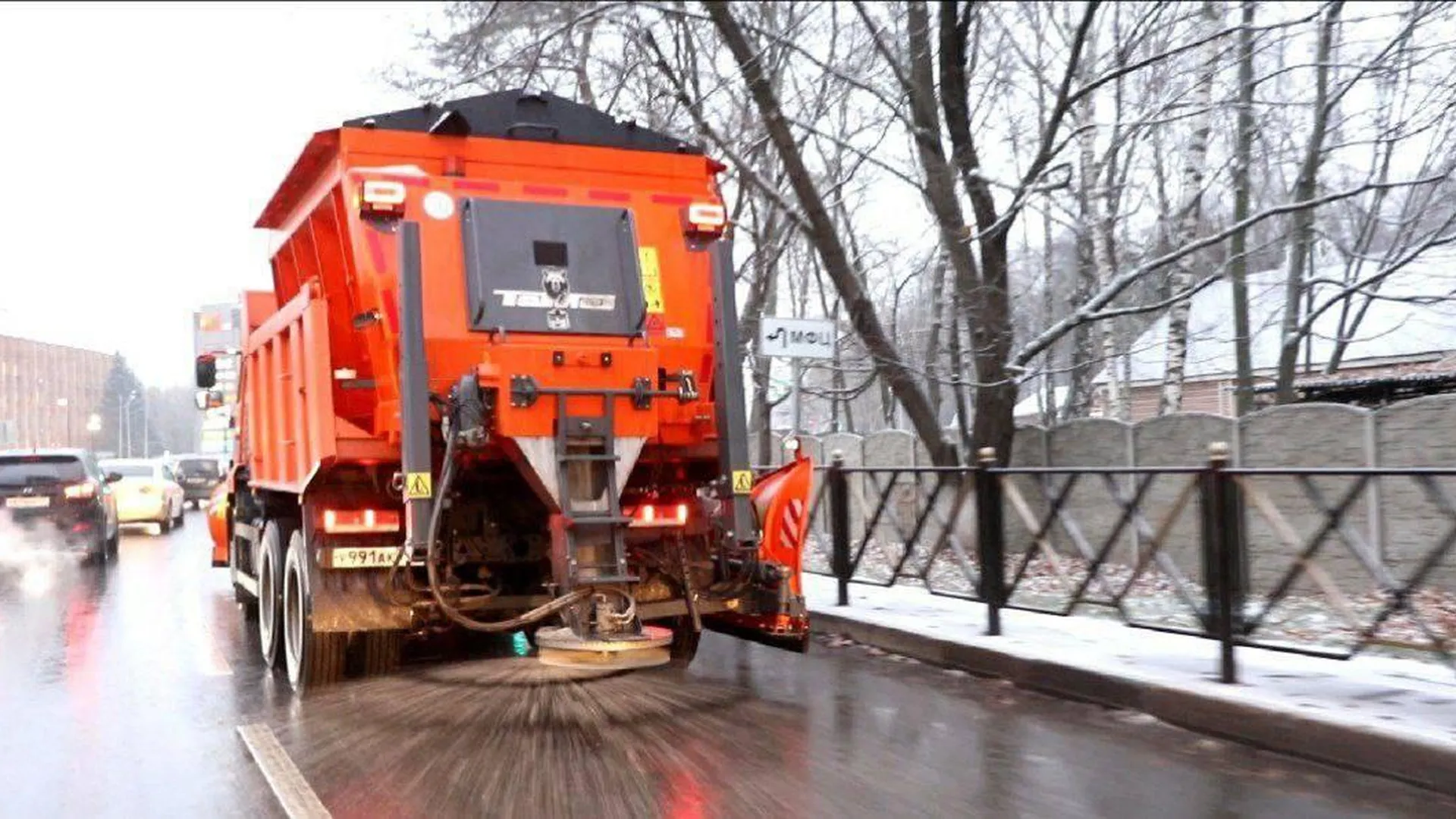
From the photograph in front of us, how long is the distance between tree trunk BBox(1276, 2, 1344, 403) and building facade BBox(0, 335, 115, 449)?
58.9 ft

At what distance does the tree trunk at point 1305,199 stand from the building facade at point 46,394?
1795cm

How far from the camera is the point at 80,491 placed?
18.5 meters

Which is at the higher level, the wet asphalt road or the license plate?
the license plate

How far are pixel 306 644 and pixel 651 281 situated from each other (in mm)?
3185

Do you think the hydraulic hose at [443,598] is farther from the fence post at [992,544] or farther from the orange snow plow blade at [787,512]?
the fence post at [992,544]

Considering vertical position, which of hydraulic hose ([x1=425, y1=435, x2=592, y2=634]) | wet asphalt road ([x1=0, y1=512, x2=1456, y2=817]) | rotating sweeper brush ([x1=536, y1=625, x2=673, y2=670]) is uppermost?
hydraulic hose ([x1=425, y1=435, x2=592, y2=634])

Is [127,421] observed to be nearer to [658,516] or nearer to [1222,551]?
[658,516]

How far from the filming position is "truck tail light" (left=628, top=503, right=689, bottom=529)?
27.2 feet

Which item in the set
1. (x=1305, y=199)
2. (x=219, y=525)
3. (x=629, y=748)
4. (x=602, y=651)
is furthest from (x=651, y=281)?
(x=1305, y=199)

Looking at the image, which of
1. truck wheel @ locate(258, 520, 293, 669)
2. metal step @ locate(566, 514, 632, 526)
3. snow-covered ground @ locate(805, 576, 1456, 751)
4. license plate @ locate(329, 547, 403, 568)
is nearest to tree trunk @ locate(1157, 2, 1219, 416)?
snow-covered ground @ locate(805, 576, 1456, 751)

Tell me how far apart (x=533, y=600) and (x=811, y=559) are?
5403mm

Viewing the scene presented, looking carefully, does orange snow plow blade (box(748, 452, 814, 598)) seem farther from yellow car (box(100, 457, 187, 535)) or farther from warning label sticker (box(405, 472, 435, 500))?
yellow car (box(100, 457, 187, 535))

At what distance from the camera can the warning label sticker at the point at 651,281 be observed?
8.28 metres

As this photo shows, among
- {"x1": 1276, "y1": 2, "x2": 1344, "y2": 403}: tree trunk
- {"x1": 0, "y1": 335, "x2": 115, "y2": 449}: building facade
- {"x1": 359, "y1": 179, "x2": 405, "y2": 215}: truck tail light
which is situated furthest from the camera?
{"x1": 0, "y1": 335, "x2": 115, "y2": 449}: building facade
